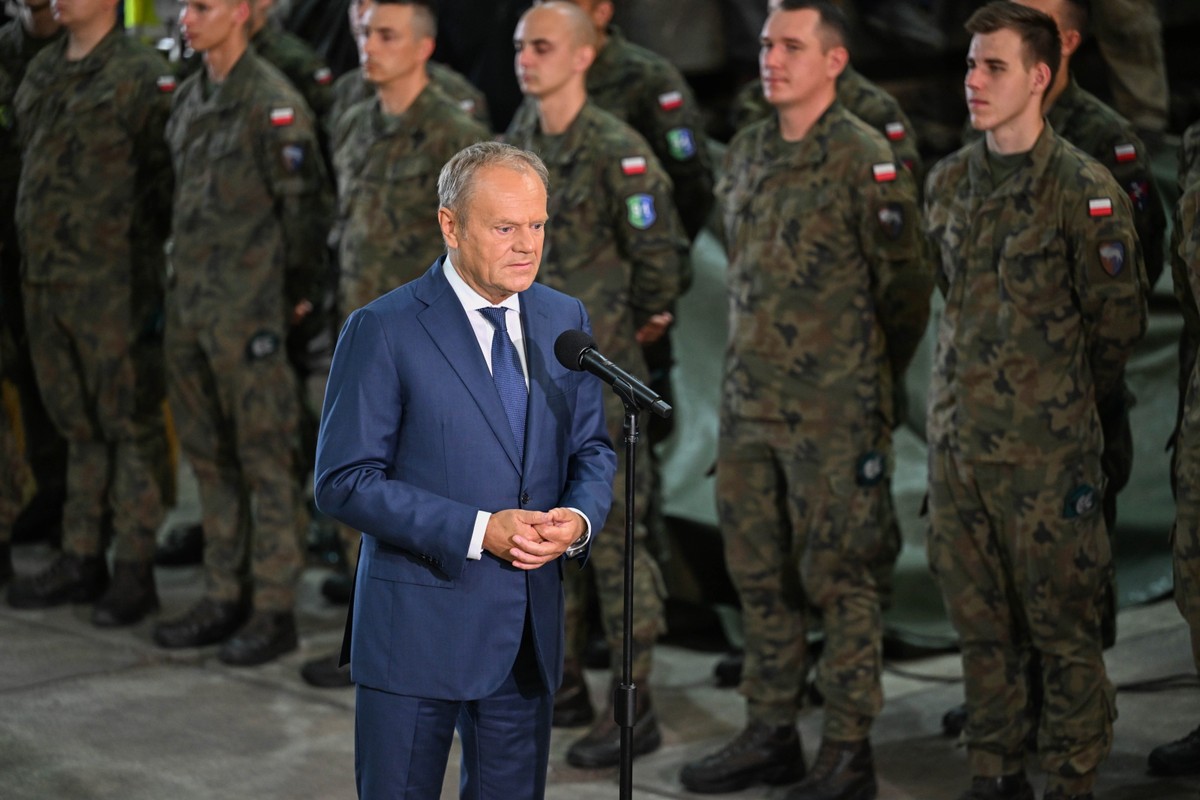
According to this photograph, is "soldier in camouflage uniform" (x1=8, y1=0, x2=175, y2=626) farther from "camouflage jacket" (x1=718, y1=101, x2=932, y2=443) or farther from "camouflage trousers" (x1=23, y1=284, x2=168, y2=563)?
"camouflage jacket" (x1=718, y1=101, x2=932, y2=443)

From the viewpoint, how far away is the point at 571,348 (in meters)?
2.70

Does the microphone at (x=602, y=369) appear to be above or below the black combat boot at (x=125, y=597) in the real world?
above

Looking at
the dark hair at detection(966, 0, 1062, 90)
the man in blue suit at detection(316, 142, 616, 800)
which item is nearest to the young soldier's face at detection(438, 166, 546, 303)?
the man in blue suit at detection(316, 142, 616, 800)

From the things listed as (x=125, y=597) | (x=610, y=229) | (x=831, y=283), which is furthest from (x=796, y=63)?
(x=125, y=597)

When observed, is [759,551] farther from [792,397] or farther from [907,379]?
[907,379]

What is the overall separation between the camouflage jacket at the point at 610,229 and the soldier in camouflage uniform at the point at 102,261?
1919mm

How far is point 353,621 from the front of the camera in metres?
2.85

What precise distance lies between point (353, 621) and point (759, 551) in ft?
5.59

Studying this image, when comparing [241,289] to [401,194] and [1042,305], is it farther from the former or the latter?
[1042,305]

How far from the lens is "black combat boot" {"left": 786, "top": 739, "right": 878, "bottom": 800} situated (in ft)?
13.7

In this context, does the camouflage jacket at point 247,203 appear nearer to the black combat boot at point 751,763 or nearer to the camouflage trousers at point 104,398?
the camouflage trousers at point 104,398

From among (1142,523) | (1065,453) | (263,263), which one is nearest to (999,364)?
(1065,453)

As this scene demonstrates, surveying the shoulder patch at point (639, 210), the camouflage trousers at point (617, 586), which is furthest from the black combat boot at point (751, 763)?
the shoulder patch at point (639, 210)

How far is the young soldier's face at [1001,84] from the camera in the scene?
12.6 feet
